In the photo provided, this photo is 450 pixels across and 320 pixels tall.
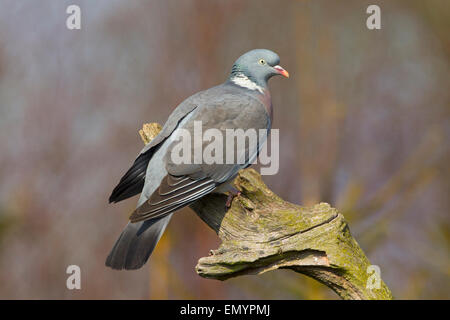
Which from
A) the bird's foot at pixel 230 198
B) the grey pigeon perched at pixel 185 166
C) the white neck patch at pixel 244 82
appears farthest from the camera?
the white neck patch at pixel 244 82

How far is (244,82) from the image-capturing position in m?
4.07

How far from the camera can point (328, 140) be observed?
5539 millimetres

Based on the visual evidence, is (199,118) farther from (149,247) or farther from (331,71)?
(331,71)

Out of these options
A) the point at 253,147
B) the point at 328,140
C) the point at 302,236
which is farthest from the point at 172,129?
the point at 328,140

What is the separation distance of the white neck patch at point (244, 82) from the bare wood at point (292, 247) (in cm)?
93

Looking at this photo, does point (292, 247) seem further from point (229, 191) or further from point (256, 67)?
point (256, 67)

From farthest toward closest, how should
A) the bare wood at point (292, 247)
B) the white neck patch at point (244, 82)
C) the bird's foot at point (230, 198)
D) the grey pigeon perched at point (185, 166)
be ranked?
1. the white neck patch at point (244, 82)
2. the bird's foot at point (230, 198)
3. the grey pigeon perched at point (185, 166)
4. the bare wood at point (292, 247)

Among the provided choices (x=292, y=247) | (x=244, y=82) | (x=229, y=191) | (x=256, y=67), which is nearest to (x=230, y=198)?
(x=229, y=191)

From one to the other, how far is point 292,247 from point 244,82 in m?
1.40

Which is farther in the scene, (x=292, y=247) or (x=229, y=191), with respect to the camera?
(x=229, y=191)

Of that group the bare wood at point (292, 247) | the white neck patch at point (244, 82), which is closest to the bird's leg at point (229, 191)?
the bare wood at point (292, 247)

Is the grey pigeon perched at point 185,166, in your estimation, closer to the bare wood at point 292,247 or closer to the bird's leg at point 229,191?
the bird's leg at point 229,191

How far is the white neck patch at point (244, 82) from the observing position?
13.3 feet

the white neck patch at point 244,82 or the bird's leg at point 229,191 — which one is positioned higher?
the white neck patch at point 244,82
